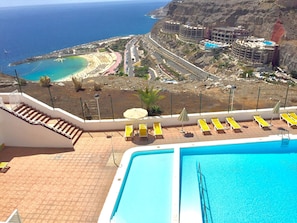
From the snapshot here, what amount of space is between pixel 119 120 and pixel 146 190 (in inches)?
226

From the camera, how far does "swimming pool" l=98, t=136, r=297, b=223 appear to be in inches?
369

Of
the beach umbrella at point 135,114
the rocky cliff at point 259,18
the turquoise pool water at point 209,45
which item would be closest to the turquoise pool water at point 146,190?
the beach umbrella at point 135,114

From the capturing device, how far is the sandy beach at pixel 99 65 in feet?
233

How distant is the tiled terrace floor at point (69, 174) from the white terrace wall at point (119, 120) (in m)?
0.46

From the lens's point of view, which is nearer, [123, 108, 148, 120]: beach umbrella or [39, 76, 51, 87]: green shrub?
[123, 108, 148, 120]: beach umbrella

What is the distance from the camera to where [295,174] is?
1157 centimetres

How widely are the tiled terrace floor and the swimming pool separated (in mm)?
912

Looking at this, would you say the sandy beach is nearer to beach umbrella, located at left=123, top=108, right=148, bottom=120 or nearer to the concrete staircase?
the concrete staircase

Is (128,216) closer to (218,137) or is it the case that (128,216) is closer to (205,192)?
(205,192)

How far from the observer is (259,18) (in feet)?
292

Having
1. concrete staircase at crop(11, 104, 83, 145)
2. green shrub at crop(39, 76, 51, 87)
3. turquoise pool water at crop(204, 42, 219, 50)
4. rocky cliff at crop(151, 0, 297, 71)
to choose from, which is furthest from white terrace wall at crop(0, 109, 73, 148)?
turquoise pool water at crop(204, 42, 219, 50)

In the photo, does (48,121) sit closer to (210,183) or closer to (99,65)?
(210,183)

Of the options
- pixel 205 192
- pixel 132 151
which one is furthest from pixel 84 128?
pixel 205 192

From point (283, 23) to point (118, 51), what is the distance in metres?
65.3
